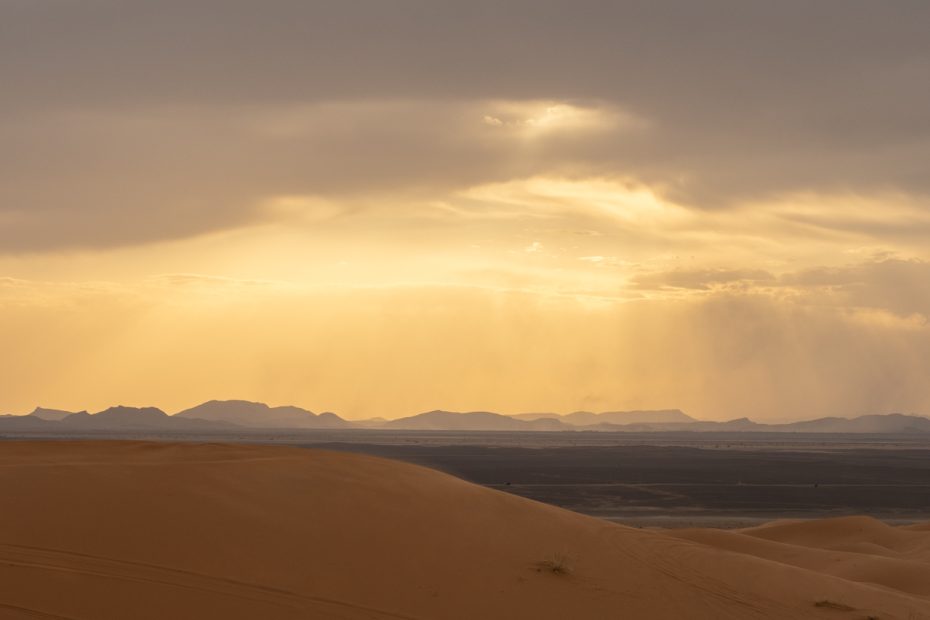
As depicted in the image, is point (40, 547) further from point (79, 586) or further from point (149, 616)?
point (149, 616)

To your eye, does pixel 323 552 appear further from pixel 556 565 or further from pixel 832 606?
pixel 832 606

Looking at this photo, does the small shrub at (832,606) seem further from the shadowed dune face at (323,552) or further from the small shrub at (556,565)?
the small shrub at (556,565)

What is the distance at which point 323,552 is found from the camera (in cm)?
1105

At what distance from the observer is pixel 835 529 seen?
2322cm

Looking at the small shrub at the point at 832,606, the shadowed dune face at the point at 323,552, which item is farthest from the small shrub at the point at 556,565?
the small shrub at the point at 832,606

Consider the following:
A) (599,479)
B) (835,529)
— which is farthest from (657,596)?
(599,479)

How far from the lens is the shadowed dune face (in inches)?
378

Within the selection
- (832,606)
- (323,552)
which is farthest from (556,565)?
(832,606)

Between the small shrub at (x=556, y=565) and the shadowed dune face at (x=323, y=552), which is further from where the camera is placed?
the small shrub at (x=556, y=565)

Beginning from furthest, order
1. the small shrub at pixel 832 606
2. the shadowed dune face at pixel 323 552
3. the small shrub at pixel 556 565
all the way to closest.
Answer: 1. the small shrub at pixel 832 606
2. the small shrub at pixel 556 565
3. the shadowed dune face at pixel 323 552

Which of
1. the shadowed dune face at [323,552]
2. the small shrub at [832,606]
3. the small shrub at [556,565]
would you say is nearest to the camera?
the shadowed dune face at [323,552]

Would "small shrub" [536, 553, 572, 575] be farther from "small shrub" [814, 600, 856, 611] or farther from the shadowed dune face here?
"small shrub" [814, 600, 856, 611]

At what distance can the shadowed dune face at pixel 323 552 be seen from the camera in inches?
378

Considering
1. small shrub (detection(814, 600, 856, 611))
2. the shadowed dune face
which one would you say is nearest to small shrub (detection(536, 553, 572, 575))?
the shadowed dune face
